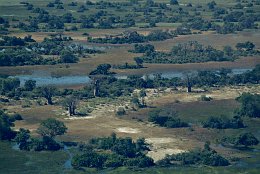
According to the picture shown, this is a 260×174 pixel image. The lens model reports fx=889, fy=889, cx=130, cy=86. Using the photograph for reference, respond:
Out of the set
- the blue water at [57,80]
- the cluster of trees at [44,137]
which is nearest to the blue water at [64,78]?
the blue water at [57,80]

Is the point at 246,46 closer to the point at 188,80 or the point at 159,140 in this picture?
the point at 188,80

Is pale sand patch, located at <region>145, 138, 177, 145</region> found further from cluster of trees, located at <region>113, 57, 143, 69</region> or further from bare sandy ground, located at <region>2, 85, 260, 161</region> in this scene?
cluster of trees, located at <region>113, 57, 143, 69</region>

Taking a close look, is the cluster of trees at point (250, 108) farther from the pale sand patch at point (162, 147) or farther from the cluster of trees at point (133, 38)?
the cluster of trees at point (133, 38)

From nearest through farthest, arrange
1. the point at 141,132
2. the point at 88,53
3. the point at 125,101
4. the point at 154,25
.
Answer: the point at 141,132
the point at 125,101
the point at 88,53
the point at 154,25

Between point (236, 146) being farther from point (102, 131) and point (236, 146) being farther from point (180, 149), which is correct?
point (102, 131)

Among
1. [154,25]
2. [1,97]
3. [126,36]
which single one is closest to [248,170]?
[1,97]

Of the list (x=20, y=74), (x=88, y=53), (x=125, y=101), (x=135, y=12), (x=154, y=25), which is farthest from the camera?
(x=135, y=12)
